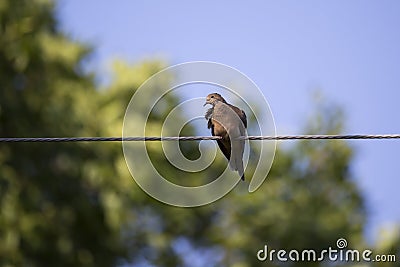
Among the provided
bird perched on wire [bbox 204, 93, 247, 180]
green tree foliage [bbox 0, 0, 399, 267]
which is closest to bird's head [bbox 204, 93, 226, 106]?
bird perched on wire [bbox 204, 93, 247, 180]

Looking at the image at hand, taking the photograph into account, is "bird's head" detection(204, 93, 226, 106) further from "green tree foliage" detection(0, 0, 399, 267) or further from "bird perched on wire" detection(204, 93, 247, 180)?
"green tree foliage" detection(0, 0, 399, 267)

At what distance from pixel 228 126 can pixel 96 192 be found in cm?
1222

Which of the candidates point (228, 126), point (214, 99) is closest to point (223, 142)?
point (228, 126)

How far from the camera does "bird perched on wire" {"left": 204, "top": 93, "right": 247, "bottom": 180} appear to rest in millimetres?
7801

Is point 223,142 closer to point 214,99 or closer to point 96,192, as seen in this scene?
point 214,99

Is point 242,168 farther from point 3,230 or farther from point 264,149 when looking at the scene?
point 3,230

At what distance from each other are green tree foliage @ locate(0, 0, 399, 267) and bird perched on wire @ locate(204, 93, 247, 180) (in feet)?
32.3

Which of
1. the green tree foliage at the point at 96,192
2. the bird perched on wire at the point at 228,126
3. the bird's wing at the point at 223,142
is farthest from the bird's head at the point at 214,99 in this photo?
the green tree foliage at the point at 96,192

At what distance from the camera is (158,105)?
780 inches

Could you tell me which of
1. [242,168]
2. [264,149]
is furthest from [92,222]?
[242,168]

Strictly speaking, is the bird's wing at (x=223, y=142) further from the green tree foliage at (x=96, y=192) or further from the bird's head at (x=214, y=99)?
the green tree foliage at (x=96, y=192)

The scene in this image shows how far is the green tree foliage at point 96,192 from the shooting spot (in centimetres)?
1862

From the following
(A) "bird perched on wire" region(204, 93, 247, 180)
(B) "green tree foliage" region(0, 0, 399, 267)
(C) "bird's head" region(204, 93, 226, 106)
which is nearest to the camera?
(A) "bird perched on wire" region(204, 93, 247, 180)

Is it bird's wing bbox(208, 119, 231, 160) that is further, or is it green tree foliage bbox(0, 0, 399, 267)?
green tree foliage bbox(0, 0, 399, 267)
